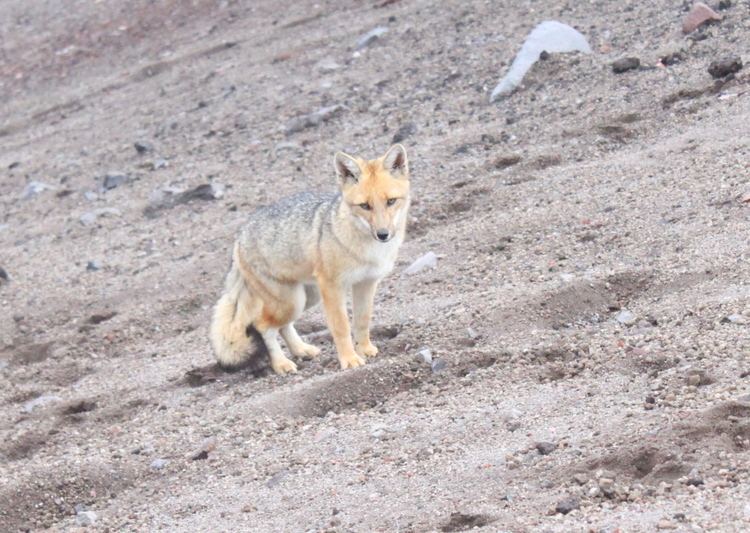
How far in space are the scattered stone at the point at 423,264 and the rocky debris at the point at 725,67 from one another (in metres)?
2.97

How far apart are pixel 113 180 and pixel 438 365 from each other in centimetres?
666

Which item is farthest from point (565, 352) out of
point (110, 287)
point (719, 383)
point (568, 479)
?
point (110, 287)

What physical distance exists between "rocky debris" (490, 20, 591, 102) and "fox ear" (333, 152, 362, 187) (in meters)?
4.27

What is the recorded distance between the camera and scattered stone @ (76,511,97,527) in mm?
5664

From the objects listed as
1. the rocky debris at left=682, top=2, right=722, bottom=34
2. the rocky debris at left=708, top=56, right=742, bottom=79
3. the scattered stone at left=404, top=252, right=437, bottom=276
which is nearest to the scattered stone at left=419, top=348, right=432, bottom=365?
Result: the scattered stone at left=404, top=252, right=437, bottom=276

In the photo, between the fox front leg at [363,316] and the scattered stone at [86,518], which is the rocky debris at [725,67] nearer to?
the fox front leg at [363,316]

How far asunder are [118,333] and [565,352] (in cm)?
370

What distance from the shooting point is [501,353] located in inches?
253

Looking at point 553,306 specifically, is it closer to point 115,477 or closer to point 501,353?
point 501,353

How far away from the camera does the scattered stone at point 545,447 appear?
506 cm

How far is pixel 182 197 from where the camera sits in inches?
446

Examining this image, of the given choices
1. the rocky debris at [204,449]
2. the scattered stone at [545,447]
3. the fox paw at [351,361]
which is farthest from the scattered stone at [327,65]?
the scattered stone at [545,447]

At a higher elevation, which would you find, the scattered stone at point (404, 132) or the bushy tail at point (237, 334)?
the bushy tail at point (237, 334)

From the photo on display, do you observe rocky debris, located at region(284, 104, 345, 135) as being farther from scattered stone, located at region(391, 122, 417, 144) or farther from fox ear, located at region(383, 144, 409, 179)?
fox ear, located at region(383, 144, 409, 179)
